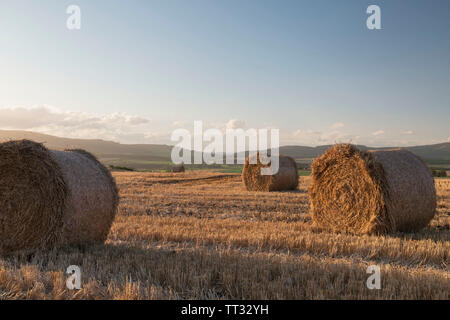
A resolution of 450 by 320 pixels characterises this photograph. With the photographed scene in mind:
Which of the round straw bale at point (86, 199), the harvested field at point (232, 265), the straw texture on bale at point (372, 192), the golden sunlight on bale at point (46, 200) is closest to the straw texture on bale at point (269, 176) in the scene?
the straw texture on bale at point (372, 192)

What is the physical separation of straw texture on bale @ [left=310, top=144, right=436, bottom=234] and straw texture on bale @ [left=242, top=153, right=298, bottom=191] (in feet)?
33.2

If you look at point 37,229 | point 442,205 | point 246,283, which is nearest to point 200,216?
point 37,229

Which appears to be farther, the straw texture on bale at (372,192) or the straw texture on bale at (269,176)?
the straw texture on bale at (269,176)

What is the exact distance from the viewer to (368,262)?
18.6 feet

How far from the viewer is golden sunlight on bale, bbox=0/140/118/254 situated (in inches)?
259

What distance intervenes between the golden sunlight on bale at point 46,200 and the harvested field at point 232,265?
0.37 metres

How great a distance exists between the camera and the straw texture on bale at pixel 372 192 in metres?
8.16

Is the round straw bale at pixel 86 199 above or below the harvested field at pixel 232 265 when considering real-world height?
above

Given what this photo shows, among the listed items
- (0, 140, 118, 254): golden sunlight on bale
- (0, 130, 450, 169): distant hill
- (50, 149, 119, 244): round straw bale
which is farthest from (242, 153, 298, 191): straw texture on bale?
(0, 130, 450, 169): distant hill

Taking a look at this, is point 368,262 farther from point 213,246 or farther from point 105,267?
point 105,267

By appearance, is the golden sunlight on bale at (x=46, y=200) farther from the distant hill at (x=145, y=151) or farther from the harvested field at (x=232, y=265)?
the distant hill at (x=145, y=151)

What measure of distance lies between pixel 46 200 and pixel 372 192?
6585 mm

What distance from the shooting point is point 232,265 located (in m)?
5.00
